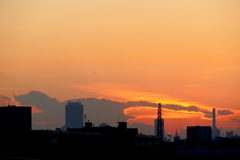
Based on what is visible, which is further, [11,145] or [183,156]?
[183,156]

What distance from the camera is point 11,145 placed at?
109 metres

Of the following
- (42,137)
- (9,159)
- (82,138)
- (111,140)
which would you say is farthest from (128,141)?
(9,159)

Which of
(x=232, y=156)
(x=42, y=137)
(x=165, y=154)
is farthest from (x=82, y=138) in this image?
(x=232, y=156)

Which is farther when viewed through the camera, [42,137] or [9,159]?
[42,137]

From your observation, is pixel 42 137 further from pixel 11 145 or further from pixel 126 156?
pixel 126 156

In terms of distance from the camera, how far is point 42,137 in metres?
117

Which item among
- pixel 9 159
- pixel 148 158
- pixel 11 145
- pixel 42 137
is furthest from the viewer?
pixel 42 137

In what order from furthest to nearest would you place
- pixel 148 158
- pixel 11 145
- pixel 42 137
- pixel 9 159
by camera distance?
pixel 42 137 → pixel 11 145 → pixel 148 158 → pixel 9 159

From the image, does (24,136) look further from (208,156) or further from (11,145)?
(208,156)

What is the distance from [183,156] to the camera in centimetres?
12175

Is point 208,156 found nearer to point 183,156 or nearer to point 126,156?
point 183,156

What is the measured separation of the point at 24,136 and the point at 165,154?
36.0 meters

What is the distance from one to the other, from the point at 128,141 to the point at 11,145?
94.8 feet

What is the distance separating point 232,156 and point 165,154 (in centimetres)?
1904
